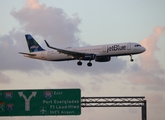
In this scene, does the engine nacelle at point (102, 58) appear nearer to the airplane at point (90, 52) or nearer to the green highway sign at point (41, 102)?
the airplane at point (90, 52)

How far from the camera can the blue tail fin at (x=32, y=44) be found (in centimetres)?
10644

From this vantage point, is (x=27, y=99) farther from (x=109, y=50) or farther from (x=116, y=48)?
(x=109, y=50)

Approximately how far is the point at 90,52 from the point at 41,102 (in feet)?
133

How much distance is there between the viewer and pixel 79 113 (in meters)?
52.0

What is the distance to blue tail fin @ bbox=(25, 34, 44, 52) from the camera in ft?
349

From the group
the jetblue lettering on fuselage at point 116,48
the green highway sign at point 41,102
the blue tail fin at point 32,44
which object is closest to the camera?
the green highway sign at point 41,102

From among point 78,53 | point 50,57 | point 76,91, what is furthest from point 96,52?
point 76,91

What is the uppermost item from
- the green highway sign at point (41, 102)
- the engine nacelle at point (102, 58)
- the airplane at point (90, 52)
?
the airplane at point (90, 52)

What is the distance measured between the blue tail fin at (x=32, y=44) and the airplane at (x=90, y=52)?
193cm

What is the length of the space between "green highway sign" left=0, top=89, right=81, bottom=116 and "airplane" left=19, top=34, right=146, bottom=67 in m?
30.8

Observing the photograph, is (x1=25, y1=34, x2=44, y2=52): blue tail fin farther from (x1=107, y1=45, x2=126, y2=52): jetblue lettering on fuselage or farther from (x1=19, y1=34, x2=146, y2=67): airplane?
(x1=107, y1=45, x2=126, y2=52): jetblue lettering on fuselage

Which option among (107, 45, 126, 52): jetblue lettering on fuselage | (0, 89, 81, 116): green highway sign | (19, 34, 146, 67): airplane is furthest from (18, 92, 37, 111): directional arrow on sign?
(107, 45, 126, 52): jetblue lettering on fuselage

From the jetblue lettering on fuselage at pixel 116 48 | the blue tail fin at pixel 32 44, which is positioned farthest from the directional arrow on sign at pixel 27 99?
the blue tail fin at pixel 32 44

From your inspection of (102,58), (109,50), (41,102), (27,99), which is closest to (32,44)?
(102,58)
